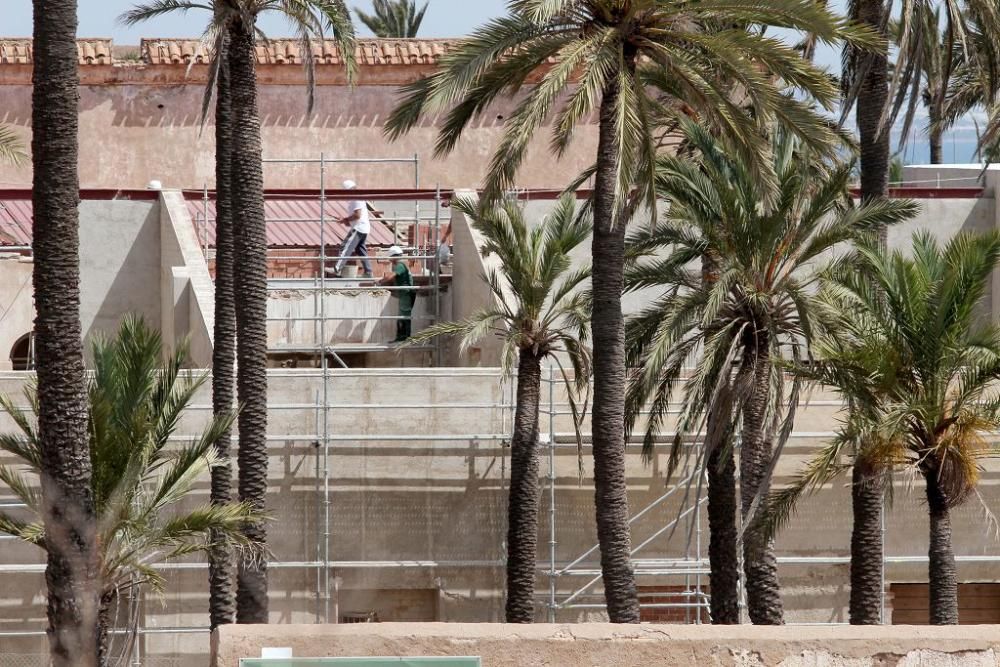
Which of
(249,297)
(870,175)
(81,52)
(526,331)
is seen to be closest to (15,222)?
(81,52)

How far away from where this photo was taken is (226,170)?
1942 cm

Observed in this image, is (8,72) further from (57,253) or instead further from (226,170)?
(57,253)

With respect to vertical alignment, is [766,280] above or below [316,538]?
above

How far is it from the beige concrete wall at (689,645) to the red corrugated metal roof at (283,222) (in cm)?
1846

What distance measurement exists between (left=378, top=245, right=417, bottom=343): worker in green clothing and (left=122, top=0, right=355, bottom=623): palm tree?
332 inches

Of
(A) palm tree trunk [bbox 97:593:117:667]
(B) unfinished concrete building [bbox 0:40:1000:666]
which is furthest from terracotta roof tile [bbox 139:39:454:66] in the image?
(A) palm tree trunk [bbox 97:593:117:667]

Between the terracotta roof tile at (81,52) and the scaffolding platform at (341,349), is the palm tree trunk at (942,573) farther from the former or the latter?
the terracotta roof tile at (81,52)

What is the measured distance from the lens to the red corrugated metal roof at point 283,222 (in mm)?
27828

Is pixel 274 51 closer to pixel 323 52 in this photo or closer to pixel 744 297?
pixel 323 52

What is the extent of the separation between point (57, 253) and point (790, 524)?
35.4 ft

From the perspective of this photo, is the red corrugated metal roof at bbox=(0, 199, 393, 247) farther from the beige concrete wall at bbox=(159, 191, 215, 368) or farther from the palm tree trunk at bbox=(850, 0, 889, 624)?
the palm tree trunk at bbox=(850, 0, 889, 624)

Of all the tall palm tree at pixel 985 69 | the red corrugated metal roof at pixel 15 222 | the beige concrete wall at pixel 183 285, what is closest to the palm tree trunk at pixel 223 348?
the beige concrete wall at pixel 183 285

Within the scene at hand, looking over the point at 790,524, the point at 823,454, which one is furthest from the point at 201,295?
the point at 823,454

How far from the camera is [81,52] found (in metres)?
31.6
